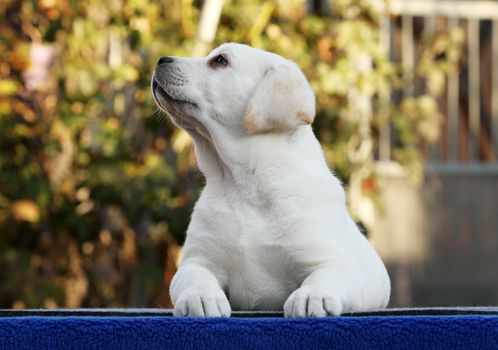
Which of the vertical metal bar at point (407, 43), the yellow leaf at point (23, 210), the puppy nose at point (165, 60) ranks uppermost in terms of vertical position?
the vertical metal bar at point (407, 43)

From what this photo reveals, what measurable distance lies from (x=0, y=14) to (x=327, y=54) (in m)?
1.98

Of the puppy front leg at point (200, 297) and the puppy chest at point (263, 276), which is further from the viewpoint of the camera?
the puppy chest at point (263, 276)

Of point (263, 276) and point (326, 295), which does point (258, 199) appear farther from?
point (326, 295)

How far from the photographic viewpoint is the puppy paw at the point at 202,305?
7.86ft

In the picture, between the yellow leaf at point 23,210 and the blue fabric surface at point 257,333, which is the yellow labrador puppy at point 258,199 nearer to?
the blue fabric surface at point 257,333

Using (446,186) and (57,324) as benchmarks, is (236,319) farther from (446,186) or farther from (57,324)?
(446,186)

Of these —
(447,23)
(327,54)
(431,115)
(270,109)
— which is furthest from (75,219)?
(447,23)

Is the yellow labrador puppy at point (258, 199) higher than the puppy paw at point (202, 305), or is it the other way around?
the yellow labrador puppy at point (258, 199)

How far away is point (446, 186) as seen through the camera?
7.45 meters

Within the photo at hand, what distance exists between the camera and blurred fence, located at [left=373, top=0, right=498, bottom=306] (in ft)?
23.8

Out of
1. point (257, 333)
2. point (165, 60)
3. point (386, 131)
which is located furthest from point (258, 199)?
point (386, 131)

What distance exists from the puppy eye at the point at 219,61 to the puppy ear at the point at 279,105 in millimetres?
226

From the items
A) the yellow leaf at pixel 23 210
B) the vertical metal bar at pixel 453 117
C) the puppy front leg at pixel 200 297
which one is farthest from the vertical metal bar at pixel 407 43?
the puppy front leg at pixel 200 297

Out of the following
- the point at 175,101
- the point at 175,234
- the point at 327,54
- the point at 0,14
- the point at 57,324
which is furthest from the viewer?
the point at 327,54
